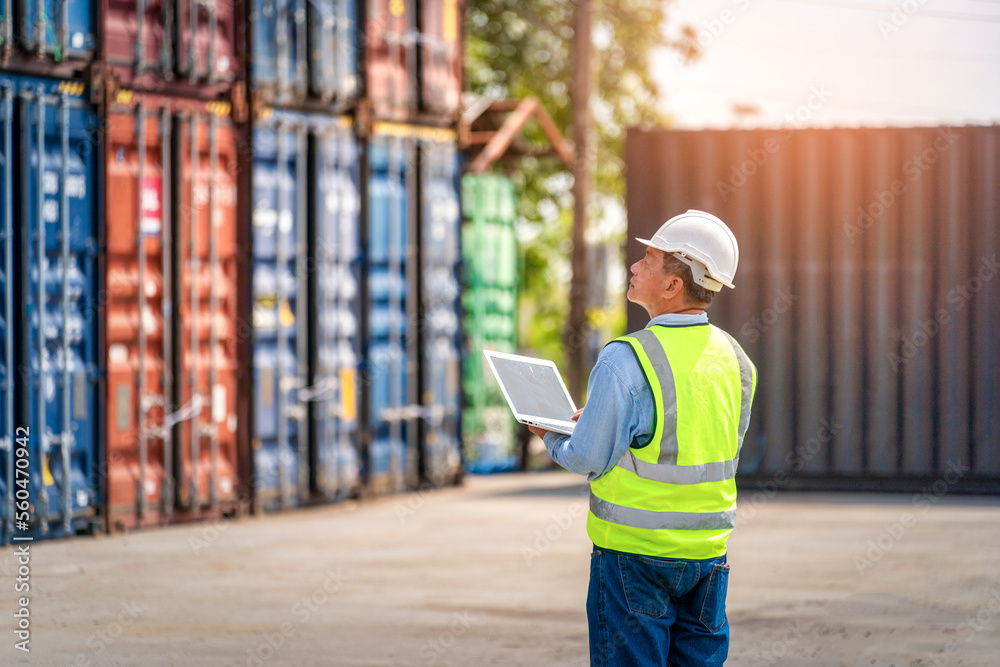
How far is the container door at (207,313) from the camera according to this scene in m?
10.4

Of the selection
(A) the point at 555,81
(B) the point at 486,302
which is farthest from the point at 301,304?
(A) the point at 555,81

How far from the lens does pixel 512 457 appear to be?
16531mm

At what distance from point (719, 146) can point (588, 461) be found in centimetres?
902

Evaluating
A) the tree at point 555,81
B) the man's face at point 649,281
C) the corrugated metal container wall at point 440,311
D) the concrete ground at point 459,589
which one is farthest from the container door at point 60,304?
the tree at point 555,81

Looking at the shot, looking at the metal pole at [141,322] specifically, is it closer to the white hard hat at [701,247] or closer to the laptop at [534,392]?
the laptop at [534,392]

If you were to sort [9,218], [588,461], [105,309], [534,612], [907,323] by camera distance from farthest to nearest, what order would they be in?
[907,323] < [105,309] < [9,218] < [534,612] < [588,461]

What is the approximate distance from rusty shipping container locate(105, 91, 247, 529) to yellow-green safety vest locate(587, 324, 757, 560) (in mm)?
7136

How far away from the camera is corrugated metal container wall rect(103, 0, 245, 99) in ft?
32.6

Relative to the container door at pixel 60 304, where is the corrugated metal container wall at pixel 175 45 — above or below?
above

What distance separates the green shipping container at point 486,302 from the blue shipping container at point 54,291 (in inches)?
242

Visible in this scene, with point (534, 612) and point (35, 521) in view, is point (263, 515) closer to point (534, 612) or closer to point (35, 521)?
point (35, 521)

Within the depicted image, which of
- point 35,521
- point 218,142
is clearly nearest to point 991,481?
point 218,142

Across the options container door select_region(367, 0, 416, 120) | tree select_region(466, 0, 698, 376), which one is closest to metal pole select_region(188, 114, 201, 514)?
container door select_region(367, 0, 416, 120)

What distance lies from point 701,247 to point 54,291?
7036 millimetres
